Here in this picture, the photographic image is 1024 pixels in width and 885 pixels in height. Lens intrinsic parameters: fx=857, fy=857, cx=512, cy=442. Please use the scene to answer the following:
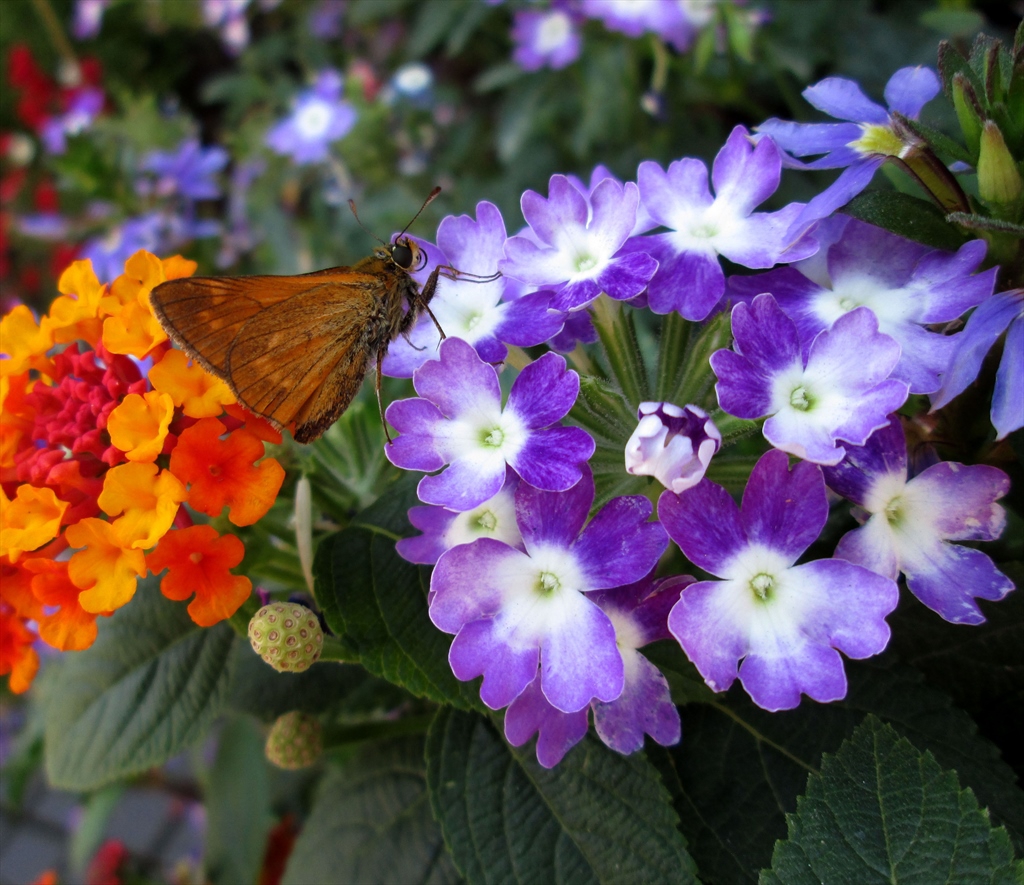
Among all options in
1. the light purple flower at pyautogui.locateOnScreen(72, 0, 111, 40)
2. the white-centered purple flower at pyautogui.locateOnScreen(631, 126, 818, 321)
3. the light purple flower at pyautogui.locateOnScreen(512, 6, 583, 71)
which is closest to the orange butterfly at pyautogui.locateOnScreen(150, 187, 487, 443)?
the white-centered purple flower at pyautogui.locateOnScreen(631, 126, 818, 321)

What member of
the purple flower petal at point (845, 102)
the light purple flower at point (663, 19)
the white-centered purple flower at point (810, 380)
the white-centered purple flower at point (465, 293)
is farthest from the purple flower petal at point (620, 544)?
the light purple flower at point (663, 19)

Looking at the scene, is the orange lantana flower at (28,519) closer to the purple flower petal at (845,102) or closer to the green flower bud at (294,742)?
the green flower bud at (294,742)

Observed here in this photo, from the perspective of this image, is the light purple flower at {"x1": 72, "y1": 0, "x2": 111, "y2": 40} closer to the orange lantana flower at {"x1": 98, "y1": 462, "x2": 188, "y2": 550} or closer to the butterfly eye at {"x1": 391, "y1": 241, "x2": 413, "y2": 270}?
the butterfly eye at {"x1": 391, "y1": 241, "x2": 413, "y2": 270}

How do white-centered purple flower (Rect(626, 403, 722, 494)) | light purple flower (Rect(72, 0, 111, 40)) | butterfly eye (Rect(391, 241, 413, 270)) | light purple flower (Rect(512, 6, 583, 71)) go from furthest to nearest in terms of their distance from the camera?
light purple flower (Rect(72, 0, 111, 40)), light purple flower (Rect(512, 6, 583, 71)), butterfly eye (Rect(391, 241, 413, 270)), white-centered purple flower (Rect(626, 403, 722, 494))

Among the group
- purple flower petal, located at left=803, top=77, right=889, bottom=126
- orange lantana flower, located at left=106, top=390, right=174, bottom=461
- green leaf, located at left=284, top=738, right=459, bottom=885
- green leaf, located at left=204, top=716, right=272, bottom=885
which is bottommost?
green leaf, located at left=204, top=716, right=272, bottom=885

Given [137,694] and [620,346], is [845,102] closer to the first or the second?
[620,346]

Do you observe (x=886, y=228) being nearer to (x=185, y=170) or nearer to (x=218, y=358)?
(x=218, y=358)

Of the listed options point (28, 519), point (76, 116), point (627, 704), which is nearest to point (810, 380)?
point (627, 704)
